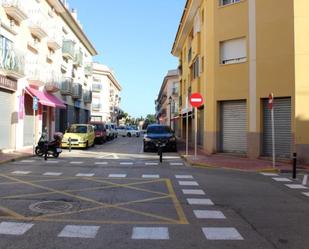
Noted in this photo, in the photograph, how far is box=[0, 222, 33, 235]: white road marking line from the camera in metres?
6.50

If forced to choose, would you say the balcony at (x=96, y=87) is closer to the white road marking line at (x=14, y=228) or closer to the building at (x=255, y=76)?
the building at (x=255, y=76)

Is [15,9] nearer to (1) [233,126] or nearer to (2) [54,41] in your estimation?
(2) [54,41]

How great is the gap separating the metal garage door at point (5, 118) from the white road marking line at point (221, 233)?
18330 millimetres

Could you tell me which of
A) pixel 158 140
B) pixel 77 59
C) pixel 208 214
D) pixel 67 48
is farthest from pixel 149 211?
pixel 77 59

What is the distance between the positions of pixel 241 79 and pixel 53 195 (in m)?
13.2

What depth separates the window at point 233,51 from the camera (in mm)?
21016

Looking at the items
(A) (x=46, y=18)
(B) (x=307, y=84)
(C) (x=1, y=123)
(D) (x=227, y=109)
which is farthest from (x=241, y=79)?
(A) (x=46, y=18)

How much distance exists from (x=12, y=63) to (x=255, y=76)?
12.5m

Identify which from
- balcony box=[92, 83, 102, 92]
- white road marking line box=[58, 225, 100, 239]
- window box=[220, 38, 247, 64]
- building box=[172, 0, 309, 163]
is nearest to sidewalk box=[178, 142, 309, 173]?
building box=[172, 0, 309, 163]

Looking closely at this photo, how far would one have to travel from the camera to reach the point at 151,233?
21.9 ft

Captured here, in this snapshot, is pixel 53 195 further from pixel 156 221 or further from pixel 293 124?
pixel 293 124

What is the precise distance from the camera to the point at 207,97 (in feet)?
77.8

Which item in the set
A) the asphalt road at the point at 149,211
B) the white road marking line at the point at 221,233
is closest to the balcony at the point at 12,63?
the asphalt road at the point at 149,211

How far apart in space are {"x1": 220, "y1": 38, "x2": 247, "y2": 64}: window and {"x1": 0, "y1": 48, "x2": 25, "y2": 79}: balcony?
10930mm
